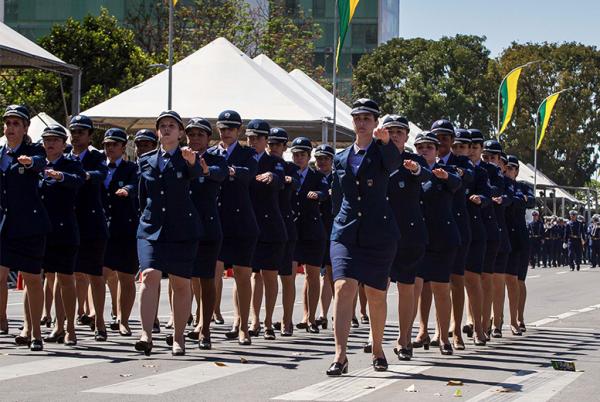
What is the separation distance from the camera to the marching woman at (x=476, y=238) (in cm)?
1427

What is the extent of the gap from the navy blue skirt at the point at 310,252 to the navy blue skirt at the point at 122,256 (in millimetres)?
2234

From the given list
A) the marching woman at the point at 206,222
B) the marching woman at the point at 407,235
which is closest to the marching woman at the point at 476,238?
the marching woman at the point at 407,235

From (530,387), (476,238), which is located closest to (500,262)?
(476,238)

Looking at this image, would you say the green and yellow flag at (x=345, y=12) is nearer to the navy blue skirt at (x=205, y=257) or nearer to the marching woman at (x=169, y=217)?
the navy blue skirt at (x=205, y=257)

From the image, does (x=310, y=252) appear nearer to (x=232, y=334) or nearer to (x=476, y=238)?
(x=232, y=334)

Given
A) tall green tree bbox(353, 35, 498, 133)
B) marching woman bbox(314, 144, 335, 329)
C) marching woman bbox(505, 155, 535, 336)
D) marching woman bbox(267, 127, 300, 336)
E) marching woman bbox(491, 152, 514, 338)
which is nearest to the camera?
marching woman bbox(267, 127, 300, 336)

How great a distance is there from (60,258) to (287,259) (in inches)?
121

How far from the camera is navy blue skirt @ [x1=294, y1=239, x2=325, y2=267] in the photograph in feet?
53.1

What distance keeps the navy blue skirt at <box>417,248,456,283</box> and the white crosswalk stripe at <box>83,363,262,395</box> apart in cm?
216

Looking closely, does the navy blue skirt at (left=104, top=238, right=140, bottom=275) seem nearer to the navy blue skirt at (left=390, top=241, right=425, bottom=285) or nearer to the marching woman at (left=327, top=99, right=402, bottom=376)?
the navy blue skirt at (left=390, top=241, right=425, bottom=285)

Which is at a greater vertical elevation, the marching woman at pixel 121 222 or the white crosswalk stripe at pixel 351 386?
the marching woman at pixel 121 222

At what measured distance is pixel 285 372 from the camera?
1114 cm

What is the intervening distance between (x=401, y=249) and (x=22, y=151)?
338cm

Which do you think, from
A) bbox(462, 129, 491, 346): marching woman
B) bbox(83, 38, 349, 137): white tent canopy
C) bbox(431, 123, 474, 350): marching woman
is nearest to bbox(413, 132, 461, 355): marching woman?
bbox(431, 123, 474, 350): marching woman
